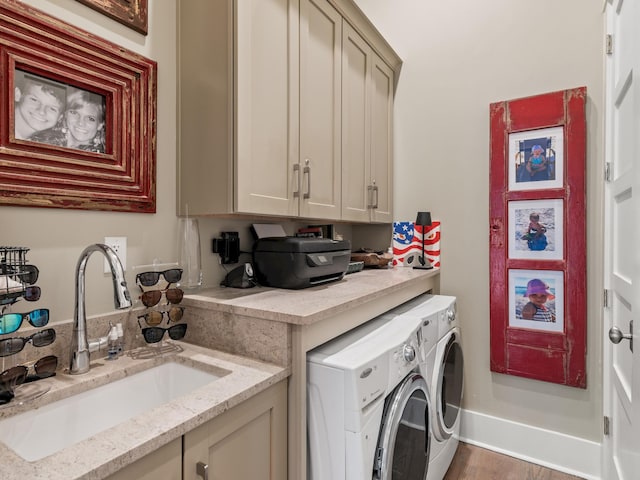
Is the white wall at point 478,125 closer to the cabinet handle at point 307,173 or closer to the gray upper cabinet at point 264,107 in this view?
the gray upper cabinet at point 264,107

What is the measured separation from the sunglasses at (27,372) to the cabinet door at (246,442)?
1.57ft

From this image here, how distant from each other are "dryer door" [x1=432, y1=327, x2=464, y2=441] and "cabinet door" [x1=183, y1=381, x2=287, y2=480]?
83cm

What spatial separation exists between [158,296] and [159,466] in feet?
2.12

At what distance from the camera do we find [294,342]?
1.12 m

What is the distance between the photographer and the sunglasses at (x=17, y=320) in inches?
35.7

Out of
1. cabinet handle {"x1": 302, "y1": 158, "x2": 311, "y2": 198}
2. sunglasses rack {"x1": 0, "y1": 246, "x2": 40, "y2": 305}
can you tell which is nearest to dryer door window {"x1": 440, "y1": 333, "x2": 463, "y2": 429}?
cabinet handle {"x1": 302, "y1": 158, "x2": 311, "y2": 198}

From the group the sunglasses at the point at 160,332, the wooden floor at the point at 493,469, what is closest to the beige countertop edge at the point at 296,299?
the sunglasses at the point at 160,332

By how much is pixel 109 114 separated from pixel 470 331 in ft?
7.40

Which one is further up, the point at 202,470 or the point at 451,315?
the point at 451,315

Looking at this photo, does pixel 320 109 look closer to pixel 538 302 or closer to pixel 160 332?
pixel 160 332

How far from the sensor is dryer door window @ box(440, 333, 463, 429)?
1.80 m

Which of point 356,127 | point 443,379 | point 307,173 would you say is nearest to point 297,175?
point 307,173

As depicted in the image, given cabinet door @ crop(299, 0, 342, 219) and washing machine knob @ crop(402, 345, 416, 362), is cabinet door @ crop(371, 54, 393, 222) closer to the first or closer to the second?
cabinet door @ crop(299, 0, 342, 219)

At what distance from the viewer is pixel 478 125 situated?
2244 millimetres
